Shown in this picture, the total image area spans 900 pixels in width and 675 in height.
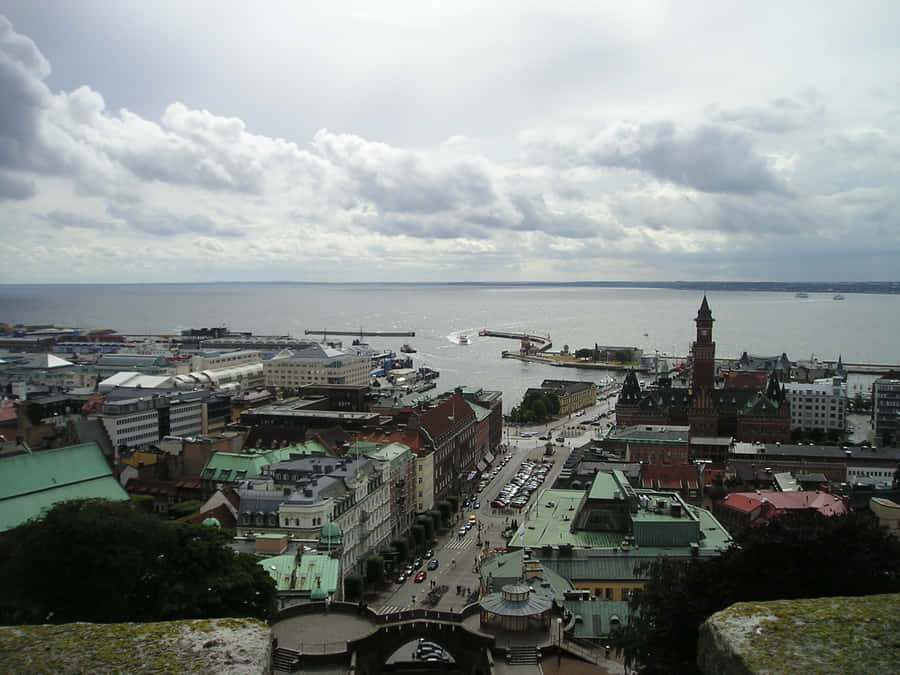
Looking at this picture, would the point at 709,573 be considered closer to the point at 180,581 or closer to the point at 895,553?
the point at 895,553

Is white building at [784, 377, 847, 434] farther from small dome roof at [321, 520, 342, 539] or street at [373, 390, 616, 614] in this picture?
small dome roof at [321, 520, 342, 539]

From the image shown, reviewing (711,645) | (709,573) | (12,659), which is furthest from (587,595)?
(12,659)

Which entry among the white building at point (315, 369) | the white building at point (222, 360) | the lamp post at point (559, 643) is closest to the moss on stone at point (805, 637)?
the lamp post at point (559, 643)

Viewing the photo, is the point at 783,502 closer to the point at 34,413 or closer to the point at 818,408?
the point at 818,408

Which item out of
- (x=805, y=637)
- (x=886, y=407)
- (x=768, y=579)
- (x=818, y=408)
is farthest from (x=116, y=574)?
(x=818, y=408)

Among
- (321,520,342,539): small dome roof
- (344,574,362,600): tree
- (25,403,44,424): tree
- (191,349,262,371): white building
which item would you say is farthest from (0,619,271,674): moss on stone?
(191,349,262,371): white building
